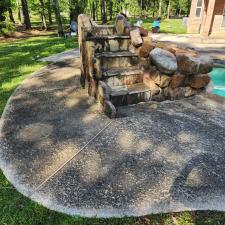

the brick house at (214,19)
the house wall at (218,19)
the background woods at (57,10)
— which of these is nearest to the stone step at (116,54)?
the background woods at (57,10)

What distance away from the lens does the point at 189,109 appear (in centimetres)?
579

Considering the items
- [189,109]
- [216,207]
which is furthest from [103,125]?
[216,207]

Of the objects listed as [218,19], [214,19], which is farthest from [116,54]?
[218,19]

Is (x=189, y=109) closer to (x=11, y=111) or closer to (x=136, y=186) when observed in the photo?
(x=136, y=186)

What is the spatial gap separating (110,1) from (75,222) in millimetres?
38149

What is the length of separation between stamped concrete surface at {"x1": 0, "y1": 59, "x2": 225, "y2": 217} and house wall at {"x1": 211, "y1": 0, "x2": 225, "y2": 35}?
14702 millimetres

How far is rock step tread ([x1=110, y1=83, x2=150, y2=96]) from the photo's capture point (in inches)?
226

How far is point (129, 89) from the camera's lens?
6.02 metres

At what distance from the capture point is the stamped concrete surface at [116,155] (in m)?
3.23

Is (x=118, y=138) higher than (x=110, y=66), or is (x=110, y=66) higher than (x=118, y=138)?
(x=110, y=66)

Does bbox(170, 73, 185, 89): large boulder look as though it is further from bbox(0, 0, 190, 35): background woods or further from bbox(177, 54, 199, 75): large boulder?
bbox(0, 0, 190, 35): background woods

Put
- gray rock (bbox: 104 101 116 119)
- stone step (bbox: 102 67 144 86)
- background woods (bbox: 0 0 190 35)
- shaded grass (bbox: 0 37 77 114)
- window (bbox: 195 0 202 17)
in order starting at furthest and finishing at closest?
window (bbox: 195 0 202 17) → background woods (bbox: 0 0 190 35) → shaded grass (bbox: 0 37 77 114) → stone step (bbox: 102 67 144 86) → gray rock (bbox: 104 101 116 119)

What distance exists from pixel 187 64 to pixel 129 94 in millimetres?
1589

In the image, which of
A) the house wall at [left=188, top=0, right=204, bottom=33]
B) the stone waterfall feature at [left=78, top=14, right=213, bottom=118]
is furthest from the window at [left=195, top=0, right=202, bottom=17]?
the stone waterfall feature at [left=78, top=14, right=213, bottom=118]
